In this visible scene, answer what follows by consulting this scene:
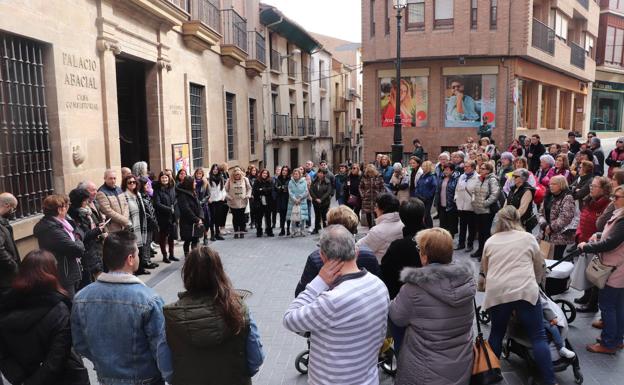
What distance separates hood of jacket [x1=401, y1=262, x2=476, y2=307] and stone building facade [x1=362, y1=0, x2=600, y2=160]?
64.4ft

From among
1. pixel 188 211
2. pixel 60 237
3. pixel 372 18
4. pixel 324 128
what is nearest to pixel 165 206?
pixel 188 211

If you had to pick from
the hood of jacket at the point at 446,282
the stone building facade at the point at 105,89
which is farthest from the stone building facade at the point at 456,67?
the hood of jacket at the point at 446,282

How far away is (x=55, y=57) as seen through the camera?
7.96 m

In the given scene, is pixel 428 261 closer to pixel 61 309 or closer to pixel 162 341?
pixel 162 341

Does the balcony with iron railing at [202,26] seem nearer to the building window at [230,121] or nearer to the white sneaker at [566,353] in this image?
the building window at [230,121]

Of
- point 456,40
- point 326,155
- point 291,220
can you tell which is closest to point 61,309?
point 291,220

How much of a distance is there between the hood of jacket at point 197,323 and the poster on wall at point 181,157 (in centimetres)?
1028

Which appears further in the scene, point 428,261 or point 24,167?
point 24,167

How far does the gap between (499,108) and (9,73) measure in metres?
19.0

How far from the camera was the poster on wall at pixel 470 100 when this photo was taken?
21.8m

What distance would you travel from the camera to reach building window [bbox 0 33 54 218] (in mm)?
7141

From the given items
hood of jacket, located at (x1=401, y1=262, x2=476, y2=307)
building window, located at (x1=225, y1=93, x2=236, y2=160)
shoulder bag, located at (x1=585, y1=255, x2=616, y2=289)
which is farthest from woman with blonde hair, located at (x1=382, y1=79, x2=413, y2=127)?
hood of jacket, located at (x1=401, y1=262, x2=476, y2=307)

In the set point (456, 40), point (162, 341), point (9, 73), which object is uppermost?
point (456, 40)

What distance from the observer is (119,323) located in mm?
2959
